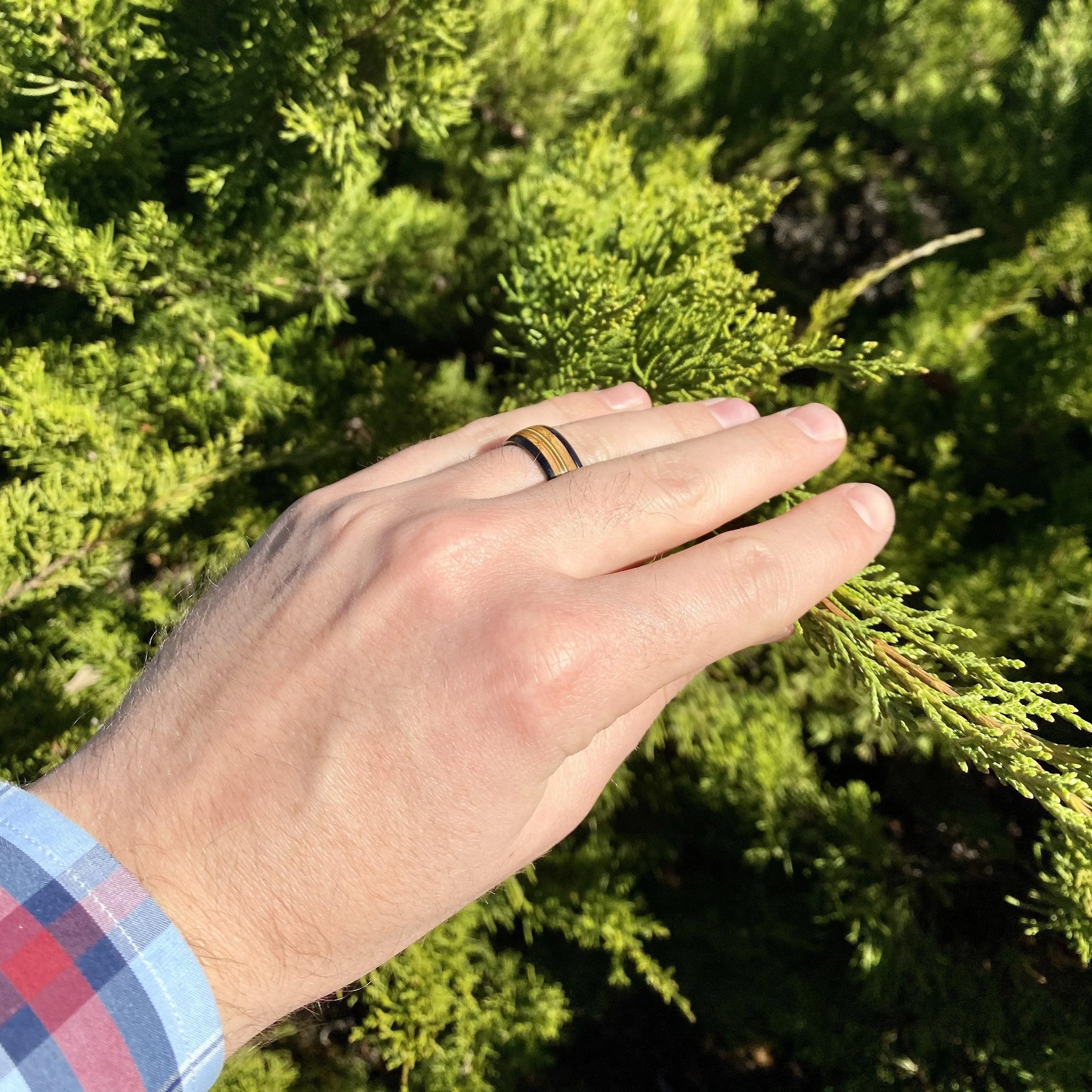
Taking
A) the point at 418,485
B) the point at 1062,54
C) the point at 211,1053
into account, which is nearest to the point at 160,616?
the point at 418,485

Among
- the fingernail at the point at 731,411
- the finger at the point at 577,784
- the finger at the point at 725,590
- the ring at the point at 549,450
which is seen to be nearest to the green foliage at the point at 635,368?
the fingernail at the point at 731,411

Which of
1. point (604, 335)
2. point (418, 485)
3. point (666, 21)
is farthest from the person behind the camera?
point (666, 21)

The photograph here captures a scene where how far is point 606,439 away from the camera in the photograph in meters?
1.34

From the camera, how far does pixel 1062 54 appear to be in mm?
2170

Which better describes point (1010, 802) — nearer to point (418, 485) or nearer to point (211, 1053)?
point (418, 485)

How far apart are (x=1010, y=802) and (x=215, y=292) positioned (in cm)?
285

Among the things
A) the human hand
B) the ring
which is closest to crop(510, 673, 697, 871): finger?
the human hand

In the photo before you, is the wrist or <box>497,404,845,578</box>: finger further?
<box>497,404,845,578</box>: finger

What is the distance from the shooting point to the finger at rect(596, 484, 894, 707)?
1042 millimetres

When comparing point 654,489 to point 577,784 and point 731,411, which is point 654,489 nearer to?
point 731,411

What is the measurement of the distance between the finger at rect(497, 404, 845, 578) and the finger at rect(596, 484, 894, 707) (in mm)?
54

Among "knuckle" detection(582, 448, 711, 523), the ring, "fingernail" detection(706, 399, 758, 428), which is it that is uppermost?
the ring

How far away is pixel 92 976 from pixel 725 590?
1.02 meters

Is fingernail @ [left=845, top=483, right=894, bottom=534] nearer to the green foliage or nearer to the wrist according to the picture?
the green foliage
